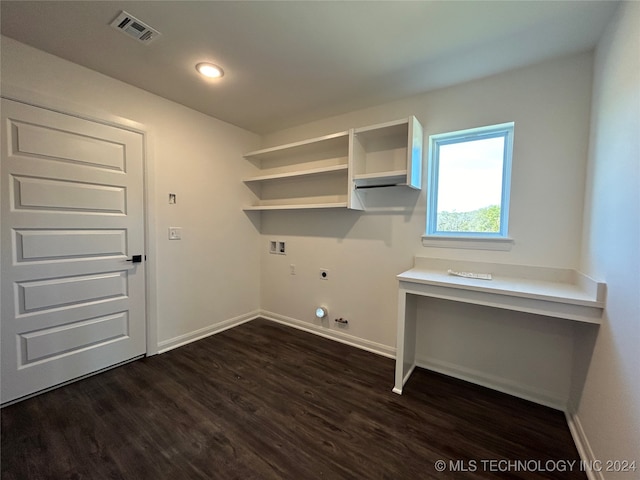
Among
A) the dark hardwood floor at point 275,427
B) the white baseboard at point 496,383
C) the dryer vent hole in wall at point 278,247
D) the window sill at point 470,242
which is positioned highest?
the window sill at point 470,242

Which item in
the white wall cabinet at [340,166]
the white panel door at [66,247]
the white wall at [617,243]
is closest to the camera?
the white wall at [617,243]

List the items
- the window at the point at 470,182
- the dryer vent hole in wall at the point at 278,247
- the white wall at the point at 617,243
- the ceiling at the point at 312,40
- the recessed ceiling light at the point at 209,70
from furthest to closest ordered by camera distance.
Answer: the dryer vent hole in wall at the point at 278,247
the window at the point at 470,182
the recessed ceiling light at the point at 209,70
the ceiling at the point at 312,40
the white wall at the point at 617,243

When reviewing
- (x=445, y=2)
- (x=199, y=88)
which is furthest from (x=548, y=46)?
(x=199, y=88)

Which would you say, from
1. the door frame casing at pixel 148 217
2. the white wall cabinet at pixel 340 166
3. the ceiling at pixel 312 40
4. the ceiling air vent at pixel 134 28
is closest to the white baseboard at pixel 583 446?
the white wall cabinet at pixel 340 166

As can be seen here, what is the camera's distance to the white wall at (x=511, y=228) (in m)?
1.78

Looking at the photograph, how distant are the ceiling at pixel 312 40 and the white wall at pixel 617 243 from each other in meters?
0.34

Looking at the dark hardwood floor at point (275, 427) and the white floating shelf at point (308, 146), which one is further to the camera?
the white floating shelf at point (308, 146)

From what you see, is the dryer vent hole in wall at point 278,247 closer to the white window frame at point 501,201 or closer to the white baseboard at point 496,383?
the white window frame at point 501,201

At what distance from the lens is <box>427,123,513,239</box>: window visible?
2.04m

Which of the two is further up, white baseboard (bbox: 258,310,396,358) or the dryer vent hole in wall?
the dryer vent hole in wall

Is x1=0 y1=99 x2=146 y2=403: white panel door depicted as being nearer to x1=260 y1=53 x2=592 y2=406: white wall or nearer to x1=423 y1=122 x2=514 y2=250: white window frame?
x1=260 y1=53 x2=592 y2=406: white wall

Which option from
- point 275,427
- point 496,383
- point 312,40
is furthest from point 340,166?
point 496,383

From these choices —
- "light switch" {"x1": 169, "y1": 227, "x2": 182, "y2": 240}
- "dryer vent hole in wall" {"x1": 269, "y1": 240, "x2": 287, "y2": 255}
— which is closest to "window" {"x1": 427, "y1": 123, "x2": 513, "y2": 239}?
"dryer vent hole in wall" {"x1": 269, "y1": 240, "x2": 287, "y2": 255}

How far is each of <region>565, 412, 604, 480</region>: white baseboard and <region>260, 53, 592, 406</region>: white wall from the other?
204 mm
